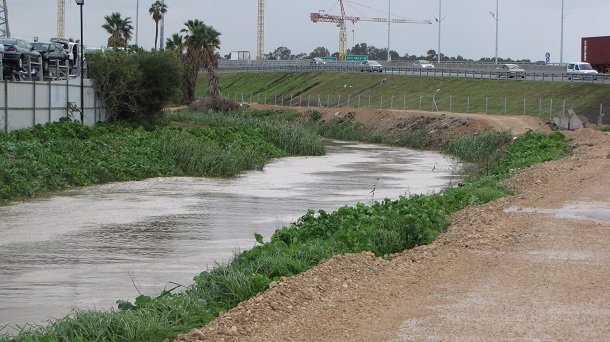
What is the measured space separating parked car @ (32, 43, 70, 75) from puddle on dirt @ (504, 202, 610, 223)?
3407 centimetres

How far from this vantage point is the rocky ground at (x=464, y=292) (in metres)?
9.38

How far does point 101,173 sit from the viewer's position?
32750 mm

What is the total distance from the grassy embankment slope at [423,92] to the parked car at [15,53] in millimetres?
33241

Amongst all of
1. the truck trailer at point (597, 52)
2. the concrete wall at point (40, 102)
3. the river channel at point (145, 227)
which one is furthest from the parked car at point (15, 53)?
the truck trailer at point (597, 52)

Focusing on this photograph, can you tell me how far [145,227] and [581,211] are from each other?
9880 mm

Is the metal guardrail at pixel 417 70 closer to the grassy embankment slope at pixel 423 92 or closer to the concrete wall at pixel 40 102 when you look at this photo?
the grassy embankment slope at pixel 423 92

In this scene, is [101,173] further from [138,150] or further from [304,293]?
[304,293]

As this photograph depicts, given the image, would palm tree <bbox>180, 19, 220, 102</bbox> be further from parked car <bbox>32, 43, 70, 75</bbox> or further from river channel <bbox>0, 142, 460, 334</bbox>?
river channel <bbox>0, 142, 460, 334</bbox>

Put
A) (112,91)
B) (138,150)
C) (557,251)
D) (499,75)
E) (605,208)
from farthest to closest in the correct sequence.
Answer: (499,75) < (112,91) < (138,150) < (605,208) < (557,251)

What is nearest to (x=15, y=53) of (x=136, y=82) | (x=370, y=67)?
(x=136, y=82)

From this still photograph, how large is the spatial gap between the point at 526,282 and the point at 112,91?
1608 inches

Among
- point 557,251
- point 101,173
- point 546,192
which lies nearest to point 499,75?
point 101,173

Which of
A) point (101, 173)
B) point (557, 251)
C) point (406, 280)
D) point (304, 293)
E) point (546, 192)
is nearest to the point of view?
point (304, 293)

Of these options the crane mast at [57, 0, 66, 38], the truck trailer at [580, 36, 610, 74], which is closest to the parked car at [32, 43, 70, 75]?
the truck trailer at [580, 36, 610, 74]
